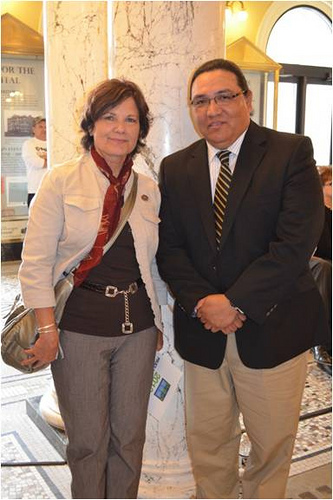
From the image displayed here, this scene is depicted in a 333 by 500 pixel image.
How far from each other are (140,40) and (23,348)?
1405 millimetres

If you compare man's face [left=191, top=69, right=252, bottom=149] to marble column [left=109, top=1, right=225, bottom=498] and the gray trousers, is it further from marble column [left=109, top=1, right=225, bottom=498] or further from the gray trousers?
the gray trousers

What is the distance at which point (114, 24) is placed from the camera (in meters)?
2.49

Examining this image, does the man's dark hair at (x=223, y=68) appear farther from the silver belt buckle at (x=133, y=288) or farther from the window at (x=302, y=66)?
the window at (x=302, y=66)

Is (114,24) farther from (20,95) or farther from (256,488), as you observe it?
(20,95)

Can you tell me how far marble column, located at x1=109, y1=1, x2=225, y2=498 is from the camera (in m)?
2.45

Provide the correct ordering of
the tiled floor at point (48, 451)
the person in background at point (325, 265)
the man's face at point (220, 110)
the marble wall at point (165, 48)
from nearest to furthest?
the man's face at point (220, 110) → the marble wall at point (165, 48) → the tiled floor at point (48, 451) → the person in background at point (325, 265)

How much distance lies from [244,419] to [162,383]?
0.49 meters

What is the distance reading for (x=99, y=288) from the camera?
1.99 meters

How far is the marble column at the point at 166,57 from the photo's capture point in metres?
2.45

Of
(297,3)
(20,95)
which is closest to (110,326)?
(20,95)

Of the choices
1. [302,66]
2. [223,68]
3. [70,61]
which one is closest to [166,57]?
[223,68]

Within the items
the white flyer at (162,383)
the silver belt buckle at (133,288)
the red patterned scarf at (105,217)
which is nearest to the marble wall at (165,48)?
the red patterned scarf at (105,217)

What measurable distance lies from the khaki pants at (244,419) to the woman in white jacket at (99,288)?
0.25m

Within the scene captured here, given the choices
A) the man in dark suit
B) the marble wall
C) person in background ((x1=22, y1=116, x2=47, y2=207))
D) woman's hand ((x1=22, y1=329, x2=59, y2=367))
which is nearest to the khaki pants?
the man in dark suit
